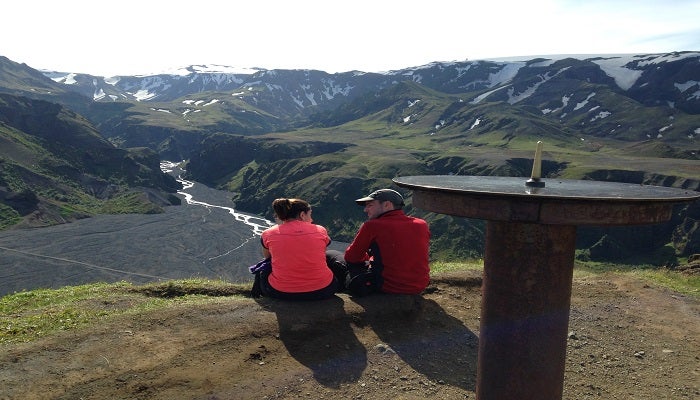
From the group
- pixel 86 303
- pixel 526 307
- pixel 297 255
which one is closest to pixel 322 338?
pixel 297 255

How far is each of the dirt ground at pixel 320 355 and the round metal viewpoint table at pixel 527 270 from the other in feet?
6.00

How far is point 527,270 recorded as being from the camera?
6.44m

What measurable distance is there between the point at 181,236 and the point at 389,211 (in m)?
134

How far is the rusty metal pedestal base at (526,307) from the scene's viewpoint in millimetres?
6410

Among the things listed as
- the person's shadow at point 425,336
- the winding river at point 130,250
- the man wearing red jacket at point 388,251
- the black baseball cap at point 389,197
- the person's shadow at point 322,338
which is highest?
the black baseball cap at point 389,197

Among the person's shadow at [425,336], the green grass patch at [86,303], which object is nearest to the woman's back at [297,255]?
the person's shadow at [425,336]

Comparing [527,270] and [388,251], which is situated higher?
[527,270]

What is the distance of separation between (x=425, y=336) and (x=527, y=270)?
13.6 ft

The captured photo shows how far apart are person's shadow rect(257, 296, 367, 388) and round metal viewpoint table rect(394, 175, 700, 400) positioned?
8.37ft

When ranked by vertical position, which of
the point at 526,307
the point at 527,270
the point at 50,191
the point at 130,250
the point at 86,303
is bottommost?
the point at 130,250

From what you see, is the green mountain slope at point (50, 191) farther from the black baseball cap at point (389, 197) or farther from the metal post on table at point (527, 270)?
the metal post on table at point (527, 270)

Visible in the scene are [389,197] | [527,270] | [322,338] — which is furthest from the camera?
[389,197]

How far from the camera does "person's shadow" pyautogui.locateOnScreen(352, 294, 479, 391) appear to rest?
29.7 feet

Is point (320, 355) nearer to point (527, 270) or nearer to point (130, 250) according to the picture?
point (527, 270)
